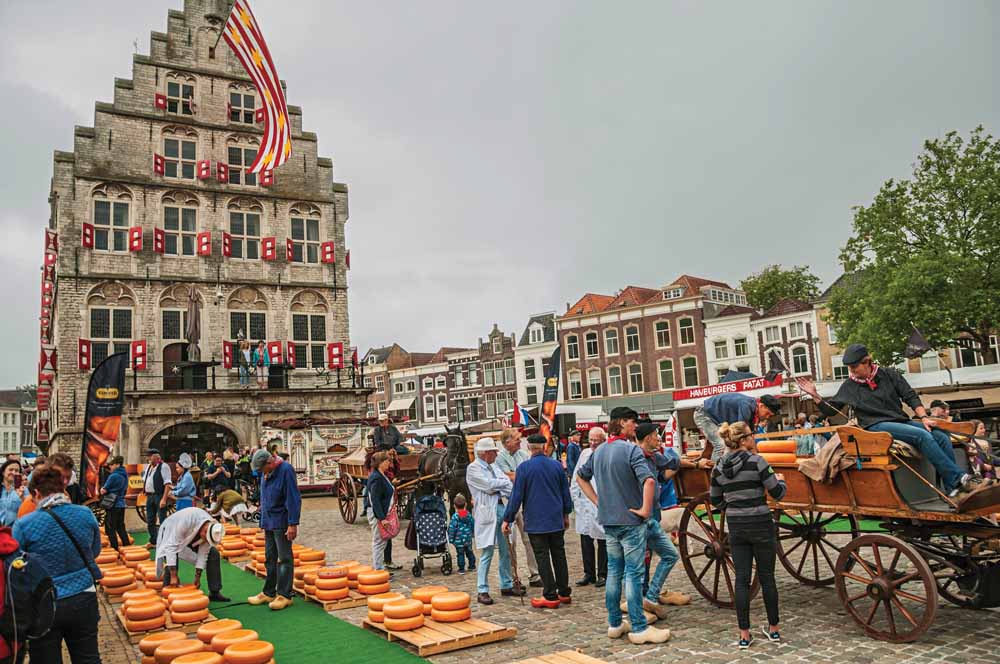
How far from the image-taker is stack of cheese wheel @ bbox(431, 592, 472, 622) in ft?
22.5

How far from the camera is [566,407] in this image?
112ft

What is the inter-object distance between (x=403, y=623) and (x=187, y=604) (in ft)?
8.52

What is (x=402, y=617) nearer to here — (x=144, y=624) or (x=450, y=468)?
(x=144, y=624)

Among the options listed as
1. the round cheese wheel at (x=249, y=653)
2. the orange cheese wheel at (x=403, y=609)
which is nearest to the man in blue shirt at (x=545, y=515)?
the orange cheese wheel at (x=403, y=609)

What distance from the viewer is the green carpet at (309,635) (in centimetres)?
641

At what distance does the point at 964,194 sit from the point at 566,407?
17.7 metres

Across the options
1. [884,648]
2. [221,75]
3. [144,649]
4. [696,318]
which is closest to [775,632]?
[884,648]

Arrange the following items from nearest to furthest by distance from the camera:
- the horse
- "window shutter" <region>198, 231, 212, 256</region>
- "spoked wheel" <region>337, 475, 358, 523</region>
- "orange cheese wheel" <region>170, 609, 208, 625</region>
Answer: "orange cheese wheel" <region>170, 609, 208, 625</region> < the horse < "spoked wheel" <region>337, 475, 358, 523</region> < "window shutter" <region>198, 231, 212, 256</region>

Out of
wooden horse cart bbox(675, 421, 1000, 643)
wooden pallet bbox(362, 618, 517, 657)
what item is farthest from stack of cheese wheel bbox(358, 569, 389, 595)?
wooden horse cart bbox(675, 421, 1000, 643)

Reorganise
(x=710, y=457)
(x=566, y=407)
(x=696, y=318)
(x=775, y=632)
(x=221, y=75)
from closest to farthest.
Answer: (x=775, y=632)
(x=710, y=457)
(x=221, y=75)
(x=566, y=407)
(x=696, y=318)

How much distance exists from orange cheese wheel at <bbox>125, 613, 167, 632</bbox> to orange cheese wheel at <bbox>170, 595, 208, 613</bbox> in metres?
0.17

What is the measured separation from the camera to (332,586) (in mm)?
8344

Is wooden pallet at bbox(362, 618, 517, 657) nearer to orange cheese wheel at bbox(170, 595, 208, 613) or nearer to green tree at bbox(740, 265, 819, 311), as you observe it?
orange cheese wheel at bbox(170, 595, 208, 613)

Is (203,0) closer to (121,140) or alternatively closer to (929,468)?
(121,140)
